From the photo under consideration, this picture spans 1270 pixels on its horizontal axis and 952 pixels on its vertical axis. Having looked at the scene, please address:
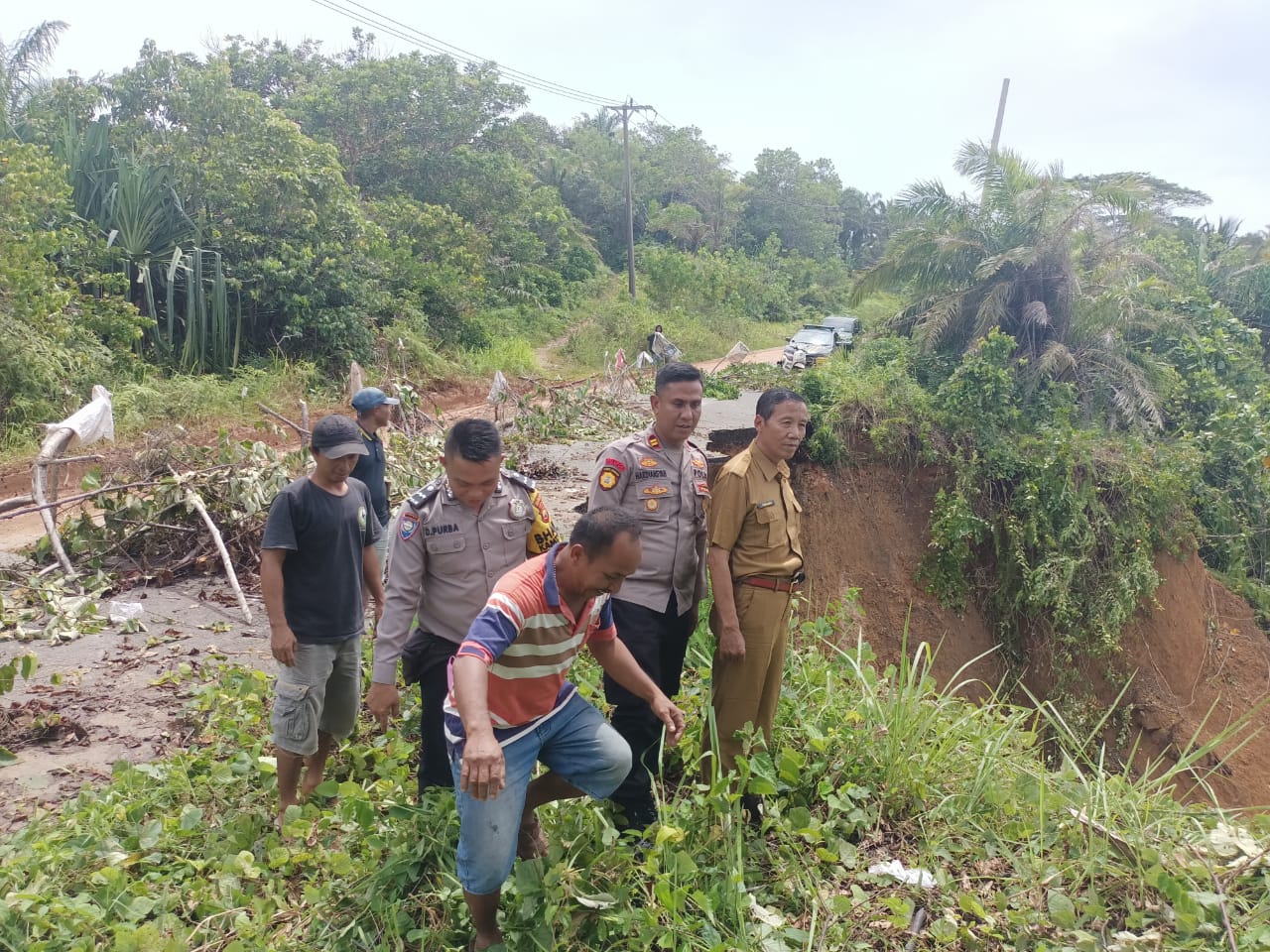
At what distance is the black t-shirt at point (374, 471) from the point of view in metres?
4.59

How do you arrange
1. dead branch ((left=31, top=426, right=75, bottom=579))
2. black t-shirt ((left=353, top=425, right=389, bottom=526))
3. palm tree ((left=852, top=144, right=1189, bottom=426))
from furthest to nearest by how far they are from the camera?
1. palm tree ((left=852, top=144, right=1189, bottom=426))
2. dead branch ((left=31, top=426, right=75, bottom=579))
3. black t-shirt ((left=353, top=425, right=389, bottom=526))

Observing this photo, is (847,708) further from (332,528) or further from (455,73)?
(455,73)

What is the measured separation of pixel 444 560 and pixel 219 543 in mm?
3534

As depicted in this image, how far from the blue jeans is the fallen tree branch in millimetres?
3495

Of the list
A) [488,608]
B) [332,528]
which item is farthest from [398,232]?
[488,608]

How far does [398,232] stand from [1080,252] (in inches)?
506

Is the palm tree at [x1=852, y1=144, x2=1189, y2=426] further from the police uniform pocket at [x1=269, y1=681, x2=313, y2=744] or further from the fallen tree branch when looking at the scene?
the police uniform pocket at [x1=269, y1=681, x2=313, y2=744]

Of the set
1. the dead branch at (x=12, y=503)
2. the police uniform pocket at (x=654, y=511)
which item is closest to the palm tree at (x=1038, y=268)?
the police uniform pocket at (x=654, y=511)

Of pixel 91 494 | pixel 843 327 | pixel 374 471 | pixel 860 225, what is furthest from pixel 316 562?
pixel 860 225

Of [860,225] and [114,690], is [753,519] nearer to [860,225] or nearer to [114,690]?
[114,690]

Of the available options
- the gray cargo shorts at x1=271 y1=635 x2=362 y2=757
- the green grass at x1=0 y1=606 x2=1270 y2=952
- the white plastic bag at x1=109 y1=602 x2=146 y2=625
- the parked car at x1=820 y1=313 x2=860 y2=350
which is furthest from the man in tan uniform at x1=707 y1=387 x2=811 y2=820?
the parked car at x1=820 y1=313 x2=860 y2=350

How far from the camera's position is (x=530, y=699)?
240cm

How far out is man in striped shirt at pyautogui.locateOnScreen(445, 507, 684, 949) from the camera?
2.13 meters

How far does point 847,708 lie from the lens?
4.06 m
